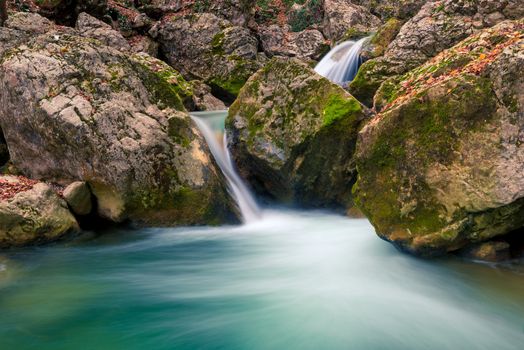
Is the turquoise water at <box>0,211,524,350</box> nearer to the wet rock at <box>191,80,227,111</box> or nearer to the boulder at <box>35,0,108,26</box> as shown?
the wet rock at <box>191,80,227,111</box>

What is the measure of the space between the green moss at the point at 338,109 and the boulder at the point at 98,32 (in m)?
12.0

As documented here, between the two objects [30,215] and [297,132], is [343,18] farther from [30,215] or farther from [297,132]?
[30,215]

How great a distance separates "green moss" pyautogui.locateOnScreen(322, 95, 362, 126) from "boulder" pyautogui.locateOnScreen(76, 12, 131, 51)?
473 inches

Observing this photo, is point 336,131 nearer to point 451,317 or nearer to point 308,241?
point 308,241

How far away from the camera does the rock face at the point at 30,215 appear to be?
5816 millimetres

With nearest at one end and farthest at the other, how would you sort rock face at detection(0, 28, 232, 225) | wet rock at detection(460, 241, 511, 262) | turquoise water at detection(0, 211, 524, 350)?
turquoise water at detection(0, 211, 524, 350) → wet rock at detection(460, 241, 511, 262) → rock face at detection(0, 28, 232, 225)

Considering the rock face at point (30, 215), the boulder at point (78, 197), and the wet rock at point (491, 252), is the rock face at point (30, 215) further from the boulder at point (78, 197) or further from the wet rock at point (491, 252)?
the wet rock at point (491, 252)

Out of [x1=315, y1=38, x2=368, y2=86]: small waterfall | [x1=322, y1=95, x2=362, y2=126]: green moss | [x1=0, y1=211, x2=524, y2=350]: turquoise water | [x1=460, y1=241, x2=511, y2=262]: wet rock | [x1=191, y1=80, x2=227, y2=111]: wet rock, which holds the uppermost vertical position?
[x1=315, y1=38, x2=368, y2=86]: small waterfall

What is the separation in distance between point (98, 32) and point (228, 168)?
1177 centimetres

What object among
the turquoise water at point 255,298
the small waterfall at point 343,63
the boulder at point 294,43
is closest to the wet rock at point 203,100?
the small waterfall at point 343,63

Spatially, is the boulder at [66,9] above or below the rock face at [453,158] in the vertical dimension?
above

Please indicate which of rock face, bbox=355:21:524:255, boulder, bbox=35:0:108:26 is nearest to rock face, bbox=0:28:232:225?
rock face, bbox=355:21:524:255

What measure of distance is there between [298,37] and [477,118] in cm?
2025

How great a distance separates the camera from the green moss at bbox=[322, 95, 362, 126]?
7039mm
